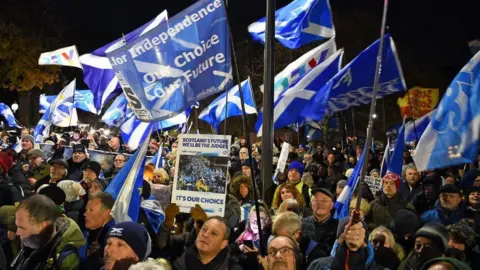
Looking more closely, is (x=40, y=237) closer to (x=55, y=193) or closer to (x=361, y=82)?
(x=55, y=193)

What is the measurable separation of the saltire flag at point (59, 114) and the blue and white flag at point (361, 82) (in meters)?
8.84

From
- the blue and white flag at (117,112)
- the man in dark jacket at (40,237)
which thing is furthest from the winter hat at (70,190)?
the blue and white flag at (117,112)

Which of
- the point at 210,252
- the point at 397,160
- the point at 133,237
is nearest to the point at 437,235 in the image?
the point at 210,252

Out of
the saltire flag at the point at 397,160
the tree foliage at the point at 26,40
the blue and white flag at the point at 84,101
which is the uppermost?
the tree foliage at the point at 26,40

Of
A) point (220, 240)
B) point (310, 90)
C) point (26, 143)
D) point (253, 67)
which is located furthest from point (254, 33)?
point (253, 67)

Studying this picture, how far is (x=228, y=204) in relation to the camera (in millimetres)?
6691

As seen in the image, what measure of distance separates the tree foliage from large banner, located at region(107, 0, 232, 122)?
36199 millimetres

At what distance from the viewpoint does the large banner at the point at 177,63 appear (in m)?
6.29

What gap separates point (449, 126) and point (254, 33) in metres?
5.70

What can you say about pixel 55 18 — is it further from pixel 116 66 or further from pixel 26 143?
pixel 116 66

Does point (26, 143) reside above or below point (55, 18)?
below

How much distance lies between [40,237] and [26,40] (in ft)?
129

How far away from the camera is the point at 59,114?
55.4ft

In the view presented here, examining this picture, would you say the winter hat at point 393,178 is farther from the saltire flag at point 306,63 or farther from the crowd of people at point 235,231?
the saltire flag at point 306,63
